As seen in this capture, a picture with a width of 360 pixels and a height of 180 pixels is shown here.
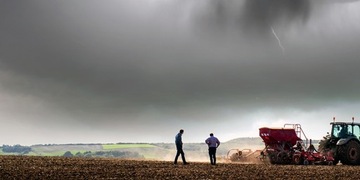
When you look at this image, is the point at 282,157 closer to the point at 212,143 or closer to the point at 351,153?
the point at 351,153

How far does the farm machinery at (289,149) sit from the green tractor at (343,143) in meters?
0.64

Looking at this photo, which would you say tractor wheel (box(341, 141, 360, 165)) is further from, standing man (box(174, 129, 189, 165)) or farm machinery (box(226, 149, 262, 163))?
standing man (box(174, 129, 189, 165))

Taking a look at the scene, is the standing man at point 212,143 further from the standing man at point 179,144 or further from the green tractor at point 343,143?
the green tractor at point 343,143

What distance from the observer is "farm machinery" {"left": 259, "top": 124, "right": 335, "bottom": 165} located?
38.2m

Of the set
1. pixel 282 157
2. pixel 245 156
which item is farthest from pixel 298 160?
pixel 245 156

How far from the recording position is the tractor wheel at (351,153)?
1518 inches

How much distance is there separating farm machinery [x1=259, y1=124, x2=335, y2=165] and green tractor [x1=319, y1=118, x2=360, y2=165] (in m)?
0.64

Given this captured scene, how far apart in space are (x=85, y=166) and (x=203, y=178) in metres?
8.00

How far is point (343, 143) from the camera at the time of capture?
38.5 meters

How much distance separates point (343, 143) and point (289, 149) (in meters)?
4.26

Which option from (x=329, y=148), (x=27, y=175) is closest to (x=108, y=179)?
(x=27, y=175)

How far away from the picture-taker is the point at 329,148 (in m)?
40.4

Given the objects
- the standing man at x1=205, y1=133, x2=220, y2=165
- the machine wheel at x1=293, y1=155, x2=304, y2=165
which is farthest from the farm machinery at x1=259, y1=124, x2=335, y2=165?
the standing man at x1=205, y1=133, x2=220, y2=165

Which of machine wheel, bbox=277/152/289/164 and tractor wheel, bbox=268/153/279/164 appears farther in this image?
tractor wheel, bbox=268/153/279/164
